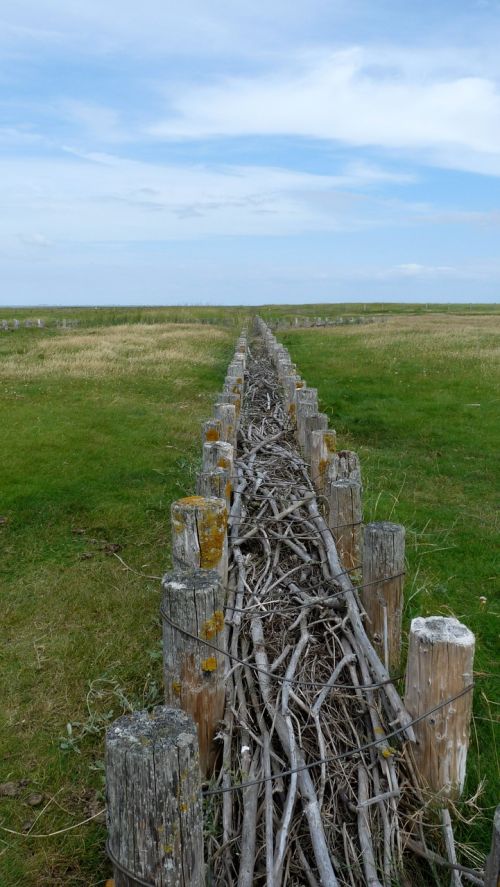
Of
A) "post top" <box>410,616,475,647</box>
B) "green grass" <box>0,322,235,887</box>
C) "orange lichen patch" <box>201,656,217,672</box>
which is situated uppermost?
"post top" <box>410,616,475,647</box>

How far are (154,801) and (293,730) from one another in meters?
1.50

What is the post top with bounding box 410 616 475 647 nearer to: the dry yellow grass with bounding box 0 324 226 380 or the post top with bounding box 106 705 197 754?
the post top with bounding box 106 705 197 754

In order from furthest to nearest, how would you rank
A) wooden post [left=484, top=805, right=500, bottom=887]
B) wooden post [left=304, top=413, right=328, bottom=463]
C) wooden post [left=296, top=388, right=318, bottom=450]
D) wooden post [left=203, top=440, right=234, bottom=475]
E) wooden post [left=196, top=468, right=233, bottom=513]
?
wooden post [left=296, top=388, right=318, bottom=450], wooden post [left=304, top=413, right=328, bottom=463], wooden post [left=203, top=440, right=234, bottom=475], wooden post [left=196, top=468, right=233, bottom=513], wooden post [left=484, top=805, right=500, bottom=887]

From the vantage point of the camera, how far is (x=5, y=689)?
14.5 feet

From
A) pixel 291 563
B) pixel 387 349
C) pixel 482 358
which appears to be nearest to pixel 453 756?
pixel 291 563

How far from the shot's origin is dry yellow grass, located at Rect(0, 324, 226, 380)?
17.4m

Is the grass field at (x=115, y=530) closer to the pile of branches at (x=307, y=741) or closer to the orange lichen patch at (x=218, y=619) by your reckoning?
the pile of branches at (x=307, y=741)

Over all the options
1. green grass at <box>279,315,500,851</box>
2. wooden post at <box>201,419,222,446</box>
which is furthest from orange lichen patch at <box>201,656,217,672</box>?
wooden post at <box>201,419,222,446</box>

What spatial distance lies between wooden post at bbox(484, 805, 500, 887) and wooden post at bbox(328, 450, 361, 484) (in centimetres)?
344


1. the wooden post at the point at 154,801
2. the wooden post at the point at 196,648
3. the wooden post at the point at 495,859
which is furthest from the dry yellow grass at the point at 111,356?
the wooden post at the point at 495,859

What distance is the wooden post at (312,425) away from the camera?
7094mm

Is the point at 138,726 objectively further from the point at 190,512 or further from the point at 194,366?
the point at 194,366

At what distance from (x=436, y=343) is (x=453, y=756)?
21688 mm

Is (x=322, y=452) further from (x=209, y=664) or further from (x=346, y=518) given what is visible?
(x=209, y=664)
